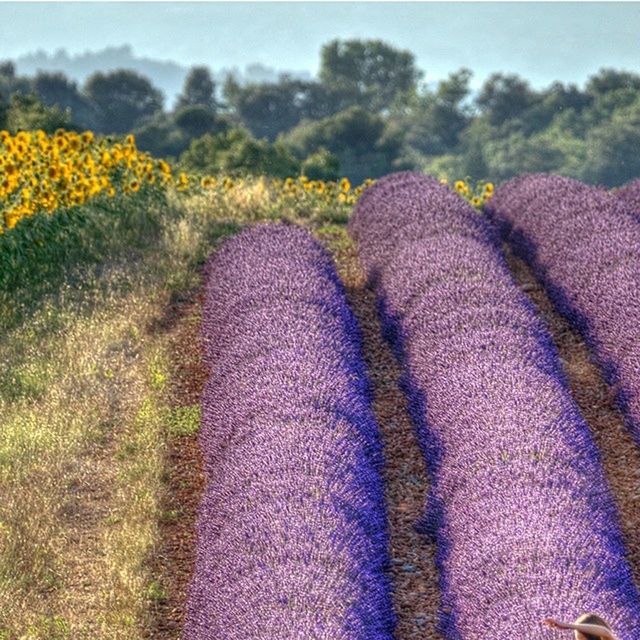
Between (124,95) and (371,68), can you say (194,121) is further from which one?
(371,68)

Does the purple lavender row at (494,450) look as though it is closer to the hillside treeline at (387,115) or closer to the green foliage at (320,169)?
the green foliage at (320,169)

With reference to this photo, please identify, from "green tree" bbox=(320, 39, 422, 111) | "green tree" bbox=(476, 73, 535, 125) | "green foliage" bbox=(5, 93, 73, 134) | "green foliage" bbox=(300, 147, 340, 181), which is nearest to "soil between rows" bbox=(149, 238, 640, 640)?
"green foliage" bbox=(5, 93, 73, 134)

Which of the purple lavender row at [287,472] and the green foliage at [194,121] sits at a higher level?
the green foliage at [194,121]

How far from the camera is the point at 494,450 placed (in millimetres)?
6418

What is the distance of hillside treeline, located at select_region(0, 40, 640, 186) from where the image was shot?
151ft

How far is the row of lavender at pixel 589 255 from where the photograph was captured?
821cm

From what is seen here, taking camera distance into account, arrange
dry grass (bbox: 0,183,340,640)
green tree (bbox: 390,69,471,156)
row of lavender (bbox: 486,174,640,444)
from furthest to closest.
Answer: green tree (bbox: 390,69,471,156) < row of lavender (bbox: 486,174,640,444) < dry grass (bbox: 0,183,340,640)

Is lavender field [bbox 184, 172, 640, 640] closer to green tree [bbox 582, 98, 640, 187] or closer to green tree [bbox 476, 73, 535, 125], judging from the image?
green tree [bbox 582, 98, 640, 187]

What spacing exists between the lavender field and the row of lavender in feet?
0.08

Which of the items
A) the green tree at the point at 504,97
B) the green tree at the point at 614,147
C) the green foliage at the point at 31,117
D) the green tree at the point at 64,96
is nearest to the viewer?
the green foliage at the point at 31,117

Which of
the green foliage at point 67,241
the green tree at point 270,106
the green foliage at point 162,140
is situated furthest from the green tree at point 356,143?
the green foliage at point 67,241

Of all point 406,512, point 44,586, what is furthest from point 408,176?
point 44,586

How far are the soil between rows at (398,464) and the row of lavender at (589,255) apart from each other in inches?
6.4

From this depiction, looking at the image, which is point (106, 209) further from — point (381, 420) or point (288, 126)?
point (288, 126)
